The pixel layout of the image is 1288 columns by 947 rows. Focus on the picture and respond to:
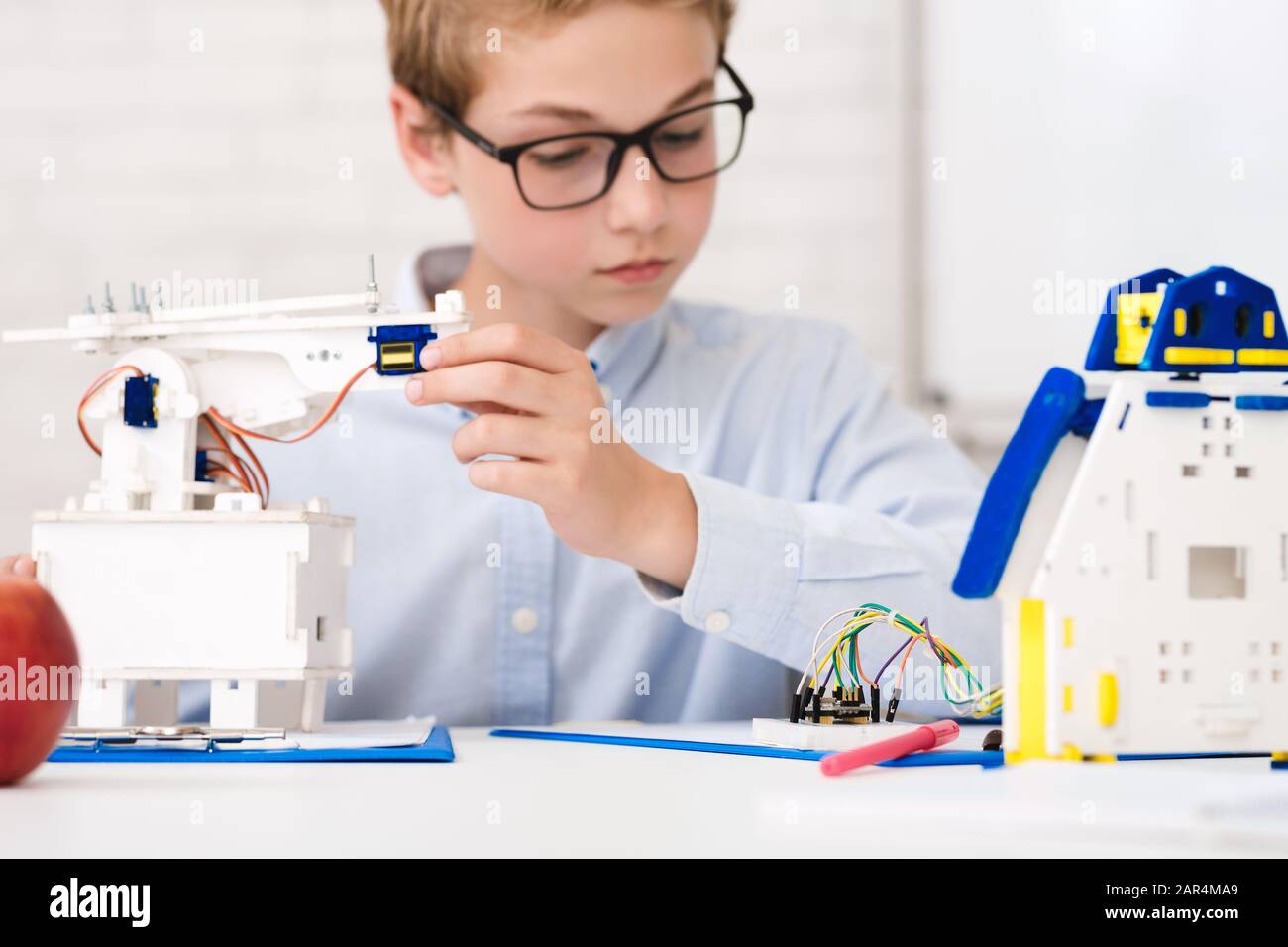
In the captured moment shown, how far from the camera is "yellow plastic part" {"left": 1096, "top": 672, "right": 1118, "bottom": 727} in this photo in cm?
59

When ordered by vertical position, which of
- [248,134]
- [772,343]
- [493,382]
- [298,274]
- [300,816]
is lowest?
[300,816]

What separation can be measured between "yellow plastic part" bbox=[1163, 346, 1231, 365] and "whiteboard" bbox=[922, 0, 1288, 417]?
2.07ft

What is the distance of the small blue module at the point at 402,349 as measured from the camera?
2.52 ft

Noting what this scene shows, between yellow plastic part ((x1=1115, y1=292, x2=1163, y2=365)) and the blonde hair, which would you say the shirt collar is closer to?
the blonde hair

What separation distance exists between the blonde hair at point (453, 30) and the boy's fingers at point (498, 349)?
1.46ft

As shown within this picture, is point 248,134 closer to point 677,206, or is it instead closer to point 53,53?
point 53,53

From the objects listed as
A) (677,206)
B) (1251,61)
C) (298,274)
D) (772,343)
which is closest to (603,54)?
(677,206)

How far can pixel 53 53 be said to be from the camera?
190 cm

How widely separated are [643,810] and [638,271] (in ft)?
2.45

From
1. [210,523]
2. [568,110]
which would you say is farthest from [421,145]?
[210,523]

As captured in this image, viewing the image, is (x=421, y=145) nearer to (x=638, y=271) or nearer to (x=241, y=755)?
Result: (x=638, y=271)

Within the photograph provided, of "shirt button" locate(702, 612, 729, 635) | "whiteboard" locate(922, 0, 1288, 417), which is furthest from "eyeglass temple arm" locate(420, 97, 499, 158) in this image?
"whiteboard" locate(922, 0, 1288, 417)

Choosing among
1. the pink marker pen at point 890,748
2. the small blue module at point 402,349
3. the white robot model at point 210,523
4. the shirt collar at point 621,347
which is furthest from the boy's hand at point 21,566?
the shirt collar at point 621,347
